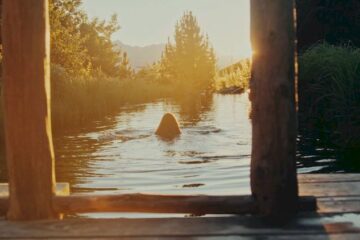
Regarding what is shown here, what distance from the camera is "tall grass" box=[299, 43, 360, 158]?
39.0 feet

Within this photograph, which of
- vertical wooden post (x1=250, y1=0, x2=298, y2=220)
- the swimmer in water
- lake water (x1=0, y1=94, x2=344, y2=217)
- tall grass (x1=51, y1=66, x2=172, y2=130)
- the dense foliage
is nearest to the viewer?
vertical wooden post (x1=250, y1=0, x2=298, y2=220)

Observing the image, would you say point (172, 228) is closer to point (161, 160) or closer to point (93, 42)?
point (161, 160)

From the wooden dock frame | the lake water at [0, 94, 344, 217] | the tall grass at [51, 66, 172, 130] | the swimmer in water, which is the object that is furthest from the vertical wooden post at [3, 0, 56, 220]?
the tall grass at [51, 66, 172, 130]

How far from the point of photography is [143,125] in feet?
59.5

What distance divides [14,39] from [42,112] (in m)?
0.54

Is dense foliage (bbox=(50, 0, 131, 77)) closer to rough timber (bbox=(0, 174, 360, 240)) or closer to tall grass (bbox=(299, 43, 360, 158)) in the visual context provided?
tall grass (bbox=(299, 43, 360, 158))

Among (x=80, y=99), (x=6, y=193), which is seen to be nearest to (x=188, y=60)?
(x=80, y=99)

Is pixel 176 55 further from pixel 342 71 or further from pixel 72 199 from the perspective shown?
pixel 72 199

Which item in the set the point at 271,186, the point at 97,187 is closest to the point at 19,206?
the point at 271,186

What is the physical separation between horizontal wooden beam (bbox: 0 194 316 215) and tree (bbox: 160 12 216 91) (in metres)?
51.1

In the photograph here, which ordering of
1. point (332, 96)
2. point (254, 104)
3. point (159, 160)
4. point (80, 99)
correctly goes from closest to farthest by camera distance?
point (254, 104) → point (159, 160) → point (332, 96) → point (80, 99)

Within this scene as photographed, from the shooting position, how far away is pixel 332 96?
1356 centimetres

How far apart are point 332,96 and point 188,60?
1742 inches

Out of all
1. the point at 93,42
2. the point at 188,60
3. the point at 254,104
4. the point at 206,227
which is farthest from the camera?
the point at 188,60
